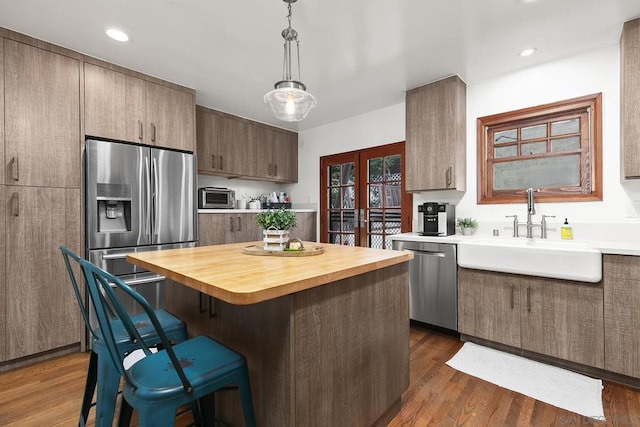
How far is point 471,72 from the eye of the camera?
295cm

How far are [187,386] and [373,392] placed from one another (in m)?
0.90

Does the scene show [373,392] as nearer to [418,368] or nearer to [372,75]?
[418,368]

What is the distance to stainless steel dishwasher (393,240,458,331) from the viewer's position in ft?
8.86

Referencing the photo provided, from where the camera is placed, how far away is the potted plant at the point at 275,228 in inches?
71.2

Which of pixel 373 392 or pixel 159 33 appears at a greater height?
pixel 159 33

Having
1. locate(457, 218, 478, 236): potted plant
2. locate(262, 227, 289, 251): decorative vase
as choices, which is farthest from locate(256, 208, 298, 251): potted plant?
locate(457, 218, 478, 236): potted plant

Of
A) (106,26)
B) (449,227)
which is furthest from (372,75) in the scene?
(106,26)

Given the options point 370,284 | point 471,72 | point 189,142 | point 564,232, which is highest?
point 471,72

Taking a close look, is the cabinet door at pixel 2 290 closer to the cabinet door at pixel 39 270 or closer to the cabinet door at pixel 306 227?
the cabinet door at pixel 39 270

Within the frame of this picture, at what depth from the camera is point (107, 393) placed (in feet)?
4.17

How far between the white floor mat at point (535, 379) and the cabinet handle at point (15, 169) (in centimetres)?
349

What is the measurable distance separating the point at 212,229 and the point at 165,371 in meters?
2.63

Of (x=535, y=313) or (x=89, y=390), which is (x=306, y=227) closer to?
(x=535, y=313)

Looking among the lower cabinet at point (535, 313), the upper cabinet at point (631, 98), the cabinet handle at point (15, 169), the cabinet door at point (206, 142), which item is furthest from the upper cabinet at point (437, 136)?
the cabinet handle at point (15, 169)
